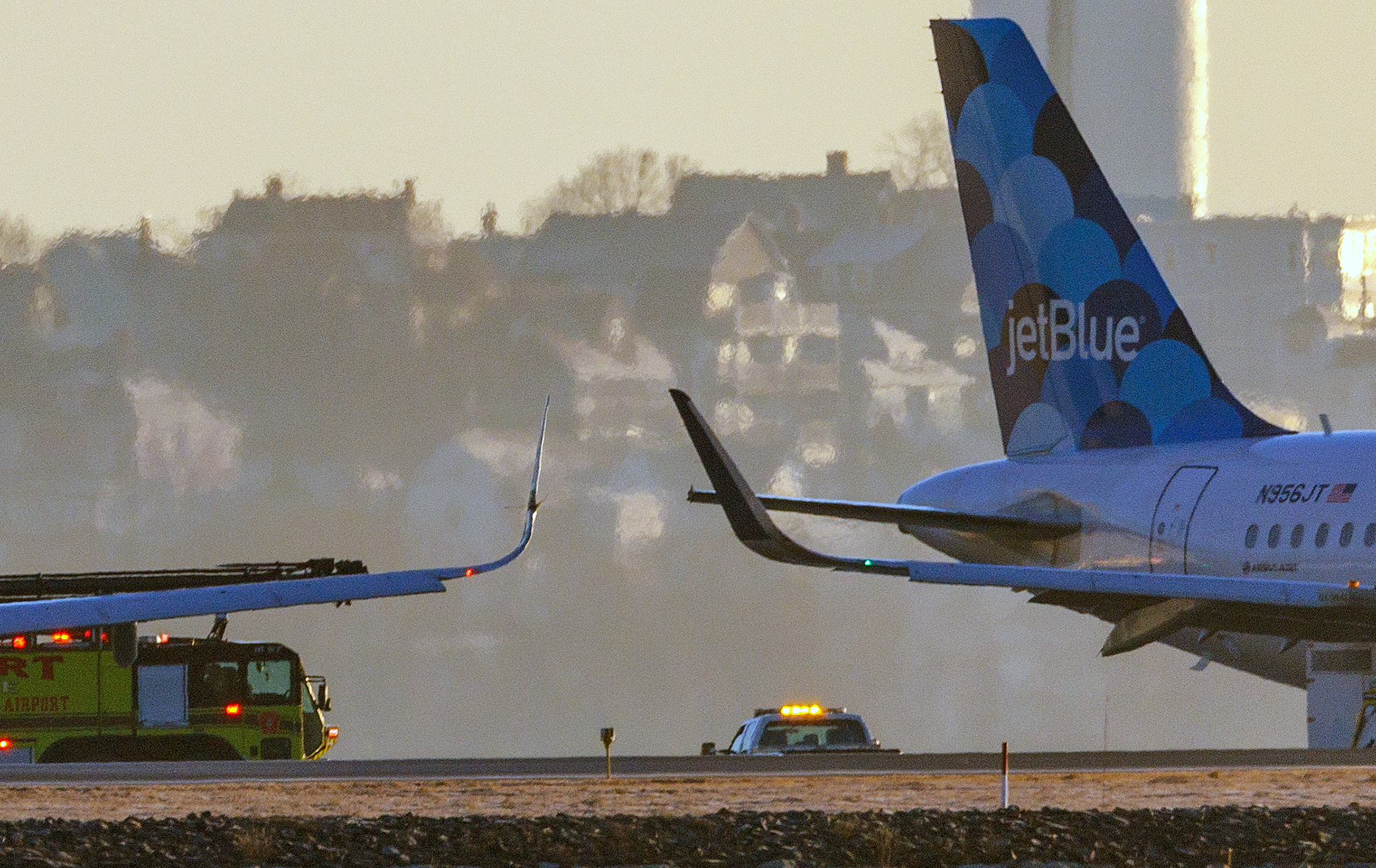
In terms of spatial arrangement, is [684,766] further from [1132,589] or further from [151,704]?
[151,704]

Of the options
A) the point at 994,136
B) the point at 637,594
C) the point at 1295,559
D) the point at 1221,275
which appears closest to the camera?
the point at 1295,559

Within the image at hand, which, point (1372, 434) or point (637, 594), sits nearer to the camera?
point (1372, 434)

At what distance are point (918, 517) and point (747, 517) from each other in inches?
243

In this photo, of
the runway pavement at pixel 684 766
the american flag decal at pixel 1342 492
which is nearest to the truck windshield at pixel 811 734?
the runway pavement at pixel 684 766

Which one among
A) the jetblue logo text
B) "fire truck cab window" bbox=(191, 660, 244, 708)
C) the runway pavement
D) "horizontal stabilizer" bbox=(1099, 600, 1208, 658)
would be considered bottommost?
the runway pavement

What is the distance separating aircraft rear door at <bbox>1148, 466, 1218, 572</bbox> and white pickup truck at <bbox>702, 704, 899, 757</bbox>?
15.9ft

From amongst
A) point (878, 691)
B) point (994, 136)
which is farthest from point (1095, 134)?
point (994, 136)

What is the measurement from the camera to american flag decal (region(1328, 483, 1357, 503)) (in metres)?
35.8

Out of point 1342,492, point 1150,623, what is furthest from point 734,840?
point 1342,492

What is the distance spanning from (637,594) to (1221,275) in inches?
1494

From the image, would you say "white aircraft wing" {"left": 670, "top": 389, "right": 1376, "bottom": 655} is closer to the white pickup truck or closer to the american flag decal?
the american flag decal

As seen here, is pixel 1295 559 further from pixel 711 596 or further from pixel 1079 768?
pixel 711 596

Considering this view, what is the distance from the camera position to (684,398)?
32281 mm

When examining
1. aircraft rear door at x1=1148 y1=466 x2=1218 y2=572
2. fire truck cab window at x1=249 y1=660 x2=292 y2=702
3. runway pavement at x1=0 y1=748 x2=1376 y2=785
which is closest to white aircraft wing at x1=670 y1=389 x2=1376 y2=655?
aircraft rear door at x1=1148 y1=466 x2=1218 y2=572
